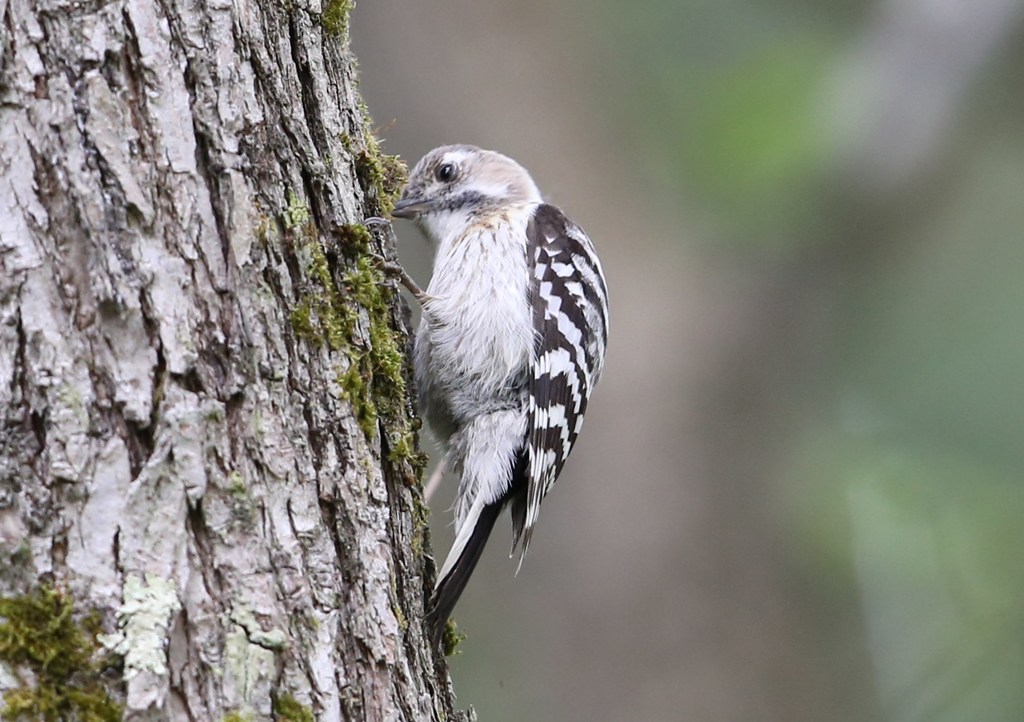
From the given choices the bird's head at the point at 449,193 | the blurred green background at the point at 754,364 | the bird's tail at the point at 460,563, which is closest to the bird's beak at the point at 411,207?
the bird's head at the point at 449,193

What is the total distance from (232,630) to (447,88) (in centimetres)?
479

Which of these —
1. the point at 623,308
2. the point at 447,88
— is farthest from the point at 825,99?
the point at 447,88

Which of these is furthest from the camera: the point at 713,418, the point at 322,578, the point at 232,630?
the point at 713,418

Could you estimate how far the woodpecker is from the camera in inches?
136

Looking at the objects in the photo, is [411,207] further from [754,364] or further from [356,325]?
[754,364]

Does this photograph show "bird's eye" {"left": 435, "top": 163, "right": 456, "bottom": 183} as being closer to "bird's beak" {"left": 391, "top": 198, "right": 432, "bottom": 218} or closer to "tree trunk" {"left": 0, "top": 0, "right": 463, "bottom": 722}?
"bird's beak" {"left": 391, "top": 198, "right": 432, "bottom": 218}

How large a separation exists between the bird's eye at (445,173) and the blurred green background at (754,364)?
6.19ft

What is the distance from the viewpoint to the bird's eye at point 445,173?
4203 mm

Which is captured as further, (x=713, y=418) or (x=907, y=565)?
(x=907, y=565)

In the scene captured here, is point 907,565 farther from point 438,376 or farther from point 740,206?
point 438,376

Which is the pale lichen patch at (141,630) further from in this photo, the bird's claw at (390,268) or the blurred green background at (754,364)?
the blurred green background at (754,364)

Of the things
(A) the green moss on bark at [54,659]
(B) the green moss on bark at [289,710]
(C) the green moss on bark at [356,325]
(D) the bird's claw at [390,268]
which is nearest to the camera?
(A) the green moss on bark at [54,659]

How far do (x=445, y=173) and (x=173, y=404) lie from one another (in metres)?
2.27

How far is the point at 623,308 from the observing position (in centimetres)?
624
